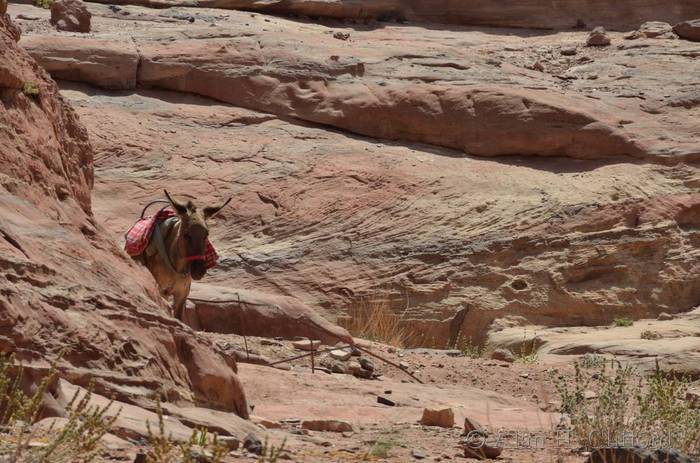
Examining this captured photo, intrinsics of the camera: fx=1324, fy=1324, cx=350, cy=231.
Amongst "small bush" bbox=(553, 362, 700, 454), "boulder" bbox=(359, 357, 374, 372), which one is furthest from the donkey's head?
"small bush" bbox=(553, 362, 700, 454)

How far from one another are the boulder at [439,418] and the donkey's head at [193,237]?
4.63 metres

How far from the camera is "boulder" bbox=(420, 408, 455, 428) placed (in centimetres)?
809

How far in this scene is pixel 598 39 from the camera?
73.6 ft

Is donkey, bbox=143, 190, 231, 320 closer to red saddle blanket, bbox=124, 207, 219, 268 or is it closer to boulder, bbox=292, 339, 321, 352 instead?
red saddle blanket, bbox=124, 207, 219, 268

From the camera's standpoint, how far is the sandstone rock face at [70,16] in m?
19.7

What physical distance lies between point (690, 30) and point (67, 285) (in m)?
17.9

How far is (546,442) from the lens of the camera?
736cm

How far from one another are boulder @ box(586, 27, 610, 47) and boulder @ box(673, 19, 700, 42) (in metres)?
1.23

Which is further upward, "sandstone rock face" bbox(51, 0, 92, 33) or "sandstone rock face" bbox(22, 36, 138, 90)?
"sandstone rock face" bbox(51, 0, 92, 33)

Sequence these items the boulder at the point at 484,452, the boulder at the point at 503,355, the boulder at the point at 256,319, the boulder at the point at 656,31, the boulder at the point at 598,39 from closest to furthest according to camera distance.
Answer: the boulder at the point at 484,452
the boulder at the point at 256,319
the boulder at the point at 503,355
the boulder at the point at 598,39
the boulder at the point at 656,31

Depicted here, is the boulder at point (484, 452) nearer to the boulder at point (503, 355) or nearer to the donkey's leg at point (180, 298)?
the donkey's leg at point (180, 298)

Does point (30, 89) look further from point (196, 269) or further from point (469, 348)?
point (469, 348)

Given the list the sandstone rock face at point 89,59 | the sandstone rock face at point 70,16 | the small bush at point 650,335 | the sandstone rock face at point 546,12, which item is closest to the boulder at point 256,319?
the small bush at point 650,335

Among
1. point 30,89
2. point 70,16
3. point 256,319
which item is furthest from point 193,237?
point 70,16
